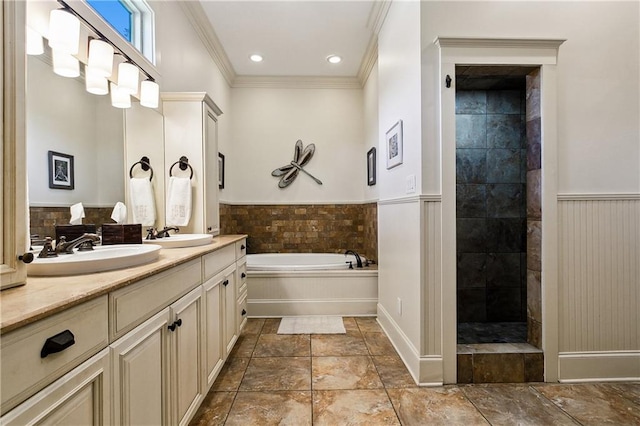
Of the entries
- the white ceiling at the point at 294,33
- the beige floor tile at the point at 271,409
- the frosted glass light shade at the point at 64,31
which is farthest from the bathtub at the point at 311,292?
the white ceiling at the point at 294,33

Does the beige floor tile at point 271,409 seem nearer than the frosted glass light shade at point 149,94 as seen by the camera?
Yes

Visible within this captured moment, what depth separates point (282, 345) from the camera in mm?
2434

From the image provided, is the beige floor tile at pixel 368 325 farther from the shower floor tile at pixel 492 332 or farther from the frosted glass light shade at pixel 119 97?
the frosted glass light shade at pixel 119 97

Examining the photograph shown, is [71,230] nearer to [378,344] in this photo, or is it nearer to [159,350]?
[159,350]

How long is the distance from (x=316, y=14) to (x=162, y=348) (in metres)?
2.87

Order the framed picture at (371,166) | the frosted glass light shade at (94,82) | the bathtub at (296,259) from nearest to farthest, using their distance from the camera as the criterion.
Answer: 1. the frosted glass light shade at (94,82)
2. the framed picture at (371,166)
3. the bathtub at (296,259)

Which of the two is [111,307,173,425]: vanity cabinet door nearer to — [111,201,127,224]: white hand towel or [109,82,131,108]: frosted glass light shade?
[111,201,127,224]: white hand towel

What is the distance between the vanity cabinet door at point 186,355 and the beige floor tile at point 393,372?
1.11 metres

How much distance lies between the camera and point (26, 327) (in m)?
0.60

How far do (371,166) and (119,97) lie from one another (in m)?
2.62

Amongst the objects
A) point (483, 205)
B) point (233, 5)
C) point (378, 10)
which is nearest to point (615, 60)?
point (483, 205)

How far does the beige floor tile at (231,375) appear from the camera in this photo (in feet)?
6.04

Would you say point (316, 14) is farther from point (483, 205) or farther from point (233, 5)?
point (483, 205)

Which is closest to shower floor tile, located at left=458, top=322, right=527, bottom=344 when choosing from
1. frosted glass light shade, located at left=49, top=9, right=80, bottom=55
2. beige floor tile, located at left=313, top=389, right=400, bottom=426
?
beige floor tile, located at left=313, top=389, right=400, bottom=426
